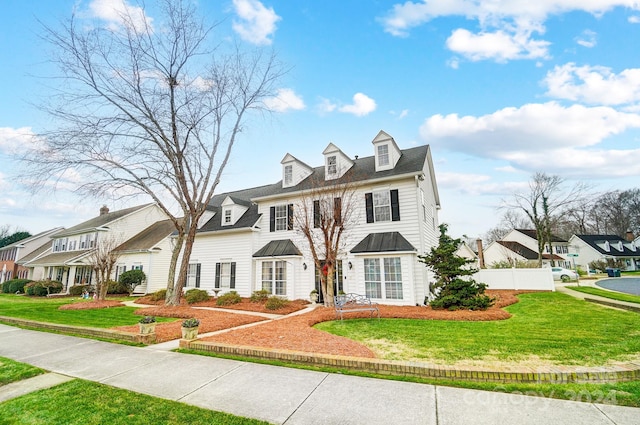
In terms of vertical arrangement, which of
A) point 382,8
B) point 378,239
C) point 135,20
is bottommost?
point 378,239

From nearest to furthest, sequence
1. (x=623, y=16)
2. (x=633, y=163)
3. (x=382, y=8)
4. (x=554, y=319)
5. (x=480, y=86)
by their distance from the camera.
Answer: (x=554, y=319), (x=623, y=16), (x=382, y=8), (x=480, y=86), (x=633, y=163)

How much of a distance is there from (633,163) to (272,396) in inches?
1915

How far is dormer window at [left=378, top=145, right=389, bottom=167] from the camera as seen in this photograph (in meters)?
15.6

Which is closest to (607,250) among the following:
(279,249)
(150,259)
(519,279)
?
(519,279)

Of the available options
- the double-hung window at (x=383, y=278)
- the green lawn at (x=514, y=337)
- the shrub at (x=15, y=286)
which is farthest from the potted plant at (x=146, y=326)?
the shrub at (x=15, y=286)

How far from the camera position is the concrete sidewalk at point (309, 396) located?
321 cm

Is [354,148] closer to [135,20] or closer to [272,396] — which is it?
[135,20]

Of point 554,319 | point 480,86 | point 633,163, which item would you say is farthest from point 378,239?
point 633,163

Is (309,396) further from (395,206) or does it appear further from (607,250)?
(607,250)

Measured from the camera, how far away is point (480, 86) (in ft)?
45.8

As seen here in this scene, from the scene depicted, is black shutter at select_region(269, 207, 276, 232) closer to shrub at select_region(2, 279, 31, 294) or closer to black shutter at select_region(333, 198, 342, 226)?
black shutter at select_region(333, 198, 342, 226)

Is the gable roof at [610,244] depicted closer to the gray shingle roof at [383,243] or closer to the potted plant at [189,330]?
the gray shingle roof at [383,243]

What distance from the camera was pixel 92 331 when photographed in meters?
8.16

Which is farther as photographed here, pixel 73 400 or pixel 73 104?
pixel 73 104
